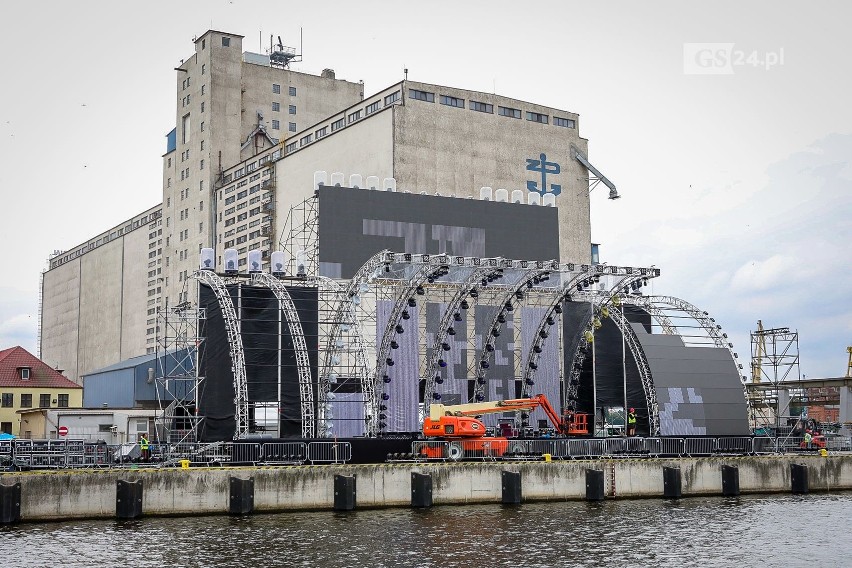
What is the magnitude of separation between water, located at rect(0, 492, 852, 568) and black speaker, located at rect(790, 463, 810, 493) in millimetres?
6730

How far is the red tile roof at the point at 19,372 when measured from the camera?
9231 centimetres

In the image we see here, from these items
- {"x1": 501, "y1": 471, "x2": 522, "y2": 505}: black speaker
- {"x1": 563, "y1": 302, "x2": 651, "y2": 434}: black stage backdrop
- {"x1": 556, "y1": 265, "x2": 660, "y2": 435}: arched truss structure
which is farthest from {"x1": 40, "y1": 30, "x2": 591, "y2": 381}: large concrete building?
{"x1": 501, "y1": 471, "x2": 522, "y2": 505}: black speaker

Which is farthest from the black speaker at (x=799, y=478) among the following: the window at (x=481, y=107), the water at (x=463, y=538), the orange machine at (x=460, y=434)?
the window at (x=481, y=107)

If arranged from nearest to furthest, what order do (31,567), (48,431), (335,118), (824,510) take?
1. (31,567)
2. (824,510)
3. (48,431)
4. (335,118)

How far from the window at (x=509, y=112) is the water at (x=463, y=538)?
6947cm

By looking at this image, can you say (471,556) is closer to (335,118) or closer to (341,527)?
(341,527)

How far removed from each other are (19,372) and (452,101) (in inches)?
1959

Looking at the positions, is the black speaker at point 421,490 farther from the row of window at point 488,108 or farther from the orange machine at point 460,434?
the row of window at point 488,108

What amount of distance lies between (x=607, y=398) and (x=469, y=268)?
1595cm

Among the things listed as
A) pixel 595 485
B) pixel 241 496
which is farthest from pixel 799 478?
pixel 241 496

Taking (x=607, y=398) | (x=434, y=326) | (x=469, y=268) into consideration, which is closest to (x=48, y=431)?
(x=434, y=326)

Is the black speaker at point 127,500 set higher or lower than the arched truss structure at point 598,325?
lower

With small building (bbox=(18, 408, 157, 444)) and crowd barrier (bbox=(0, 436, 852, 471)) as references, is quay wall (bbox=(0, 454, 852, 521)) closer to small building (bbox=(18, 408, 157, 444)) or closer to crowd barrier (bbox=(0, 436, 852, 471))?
crowd barrier (bbox=(0, 436, 852, 471))

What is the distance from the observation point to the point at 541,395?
6912 centimetres
